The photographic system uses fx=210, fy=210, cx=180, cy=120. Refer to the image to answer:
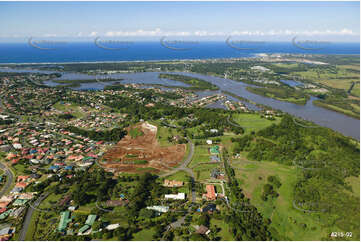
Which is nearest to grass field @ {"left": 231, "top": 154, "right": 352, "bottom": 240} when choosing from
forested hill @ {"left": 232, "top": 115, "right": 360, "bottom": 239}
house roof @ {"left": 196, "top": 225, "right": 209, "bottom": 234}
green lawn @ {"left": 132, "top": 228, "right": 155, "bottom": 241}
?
forested hill @ {"left": 232, "top": 115, "right": 360, "bottom": 239}

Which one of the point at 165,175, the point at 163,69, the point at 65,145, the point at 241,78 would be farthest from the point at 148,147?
the point at 163,69

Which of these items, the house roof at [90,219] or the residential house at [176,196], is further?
the residential house at [176,196]

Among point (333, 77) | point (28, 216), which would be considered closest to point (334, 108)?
point (333, 77)

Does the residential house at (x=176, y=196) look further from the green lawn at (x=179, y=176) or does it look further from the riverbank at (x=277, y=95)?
the riverbank at (x=277, y=95)

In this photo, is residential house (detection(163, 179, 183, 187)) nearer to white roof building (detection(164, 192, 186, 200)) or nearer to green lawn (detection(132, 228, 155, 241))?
white roof building (detection(164, 192, 186, 200))

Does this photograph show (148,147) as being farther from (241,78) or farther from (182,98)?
(241,78)

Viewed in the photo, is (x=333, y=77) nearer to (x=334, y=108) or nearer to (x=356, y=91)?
(x=356, y=91)

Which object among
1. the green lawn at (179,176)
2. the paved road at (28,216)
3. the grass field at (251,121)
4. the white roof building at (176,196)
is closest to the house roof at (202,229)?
the white roof building at (176,196)

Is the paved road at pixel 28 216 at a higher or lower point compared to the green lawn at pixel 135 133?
lower
